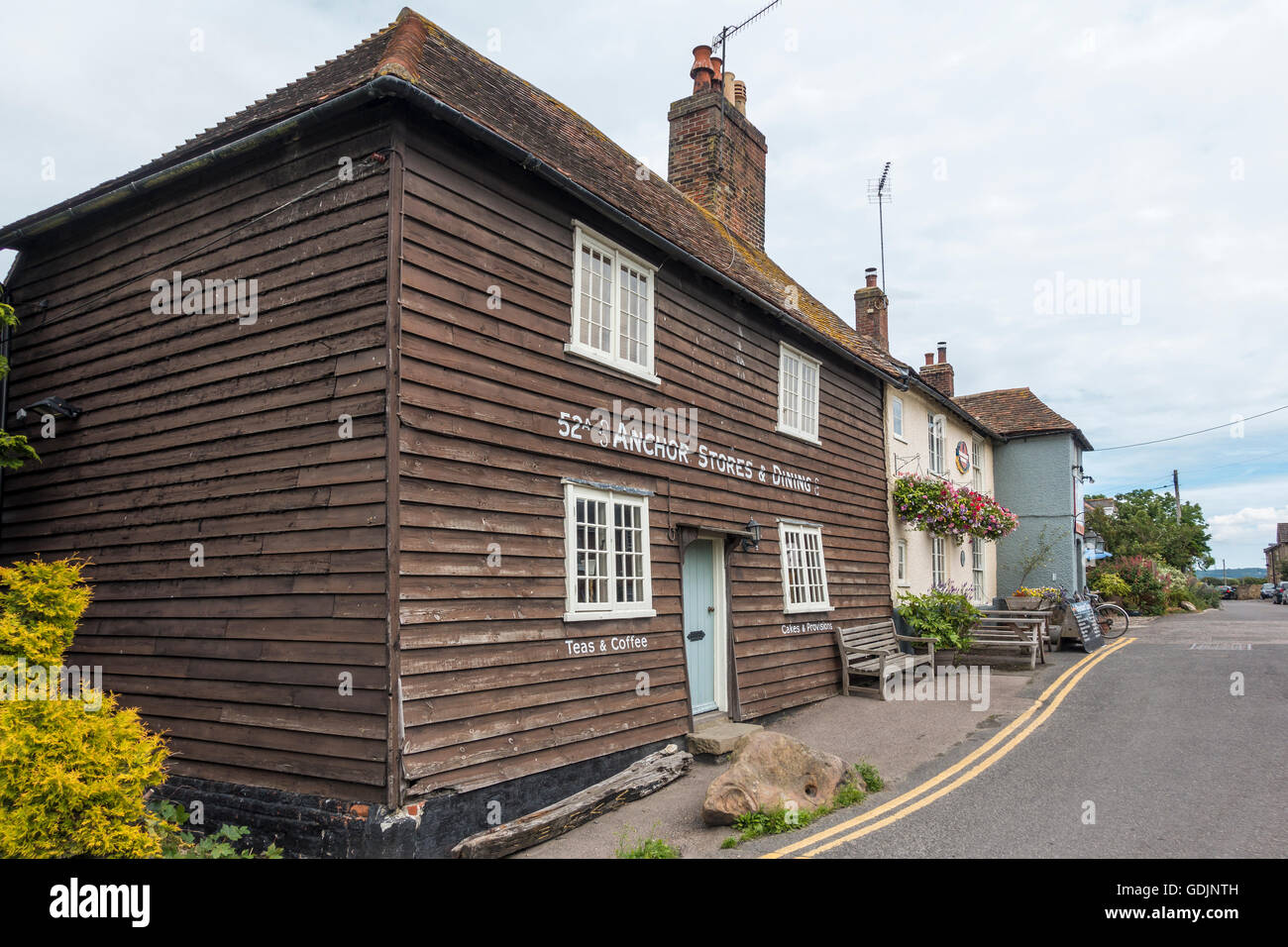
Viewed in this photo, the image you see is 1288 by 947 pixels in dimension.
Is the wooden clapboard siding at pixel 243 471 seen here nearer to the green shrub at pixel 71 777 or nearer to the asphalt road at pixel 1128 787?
the green shrub at pixel 71 777

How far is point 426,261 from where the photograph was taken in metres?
6.90

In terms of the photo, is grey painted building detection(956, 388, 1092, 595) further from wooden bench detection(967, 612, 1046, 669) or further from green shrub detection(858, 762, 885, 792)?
green shrub detection(858, 762, 885, 792)

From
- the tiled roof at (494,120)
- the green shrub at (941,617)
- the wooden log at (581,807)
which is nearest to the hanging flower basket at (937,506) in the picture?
the green shrub at (941,617)

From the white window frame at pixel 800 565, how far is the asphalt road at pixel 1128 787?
335 cm

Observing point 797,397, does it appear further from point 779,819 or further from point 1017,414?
point 1017,414

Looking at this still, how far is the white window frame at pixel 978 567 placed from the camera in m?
22.5

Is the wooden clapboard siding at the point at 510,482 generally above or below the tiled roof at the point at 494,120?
below

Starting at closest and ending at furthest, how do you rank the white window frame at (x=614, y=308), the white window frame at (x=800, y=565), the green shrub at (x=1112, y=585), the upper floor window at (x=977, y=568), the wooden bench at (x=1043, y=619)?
the white window frame at (x=614, y=308)
the white window frame at (x=800, y=565)
the wooden bench at (x=1043, y=619)
the upper floor window at (x=977, y=568)
the green shrub at (x=1112, y=585)

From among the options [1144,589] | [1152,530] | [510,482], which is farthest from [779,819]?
[1152,530]

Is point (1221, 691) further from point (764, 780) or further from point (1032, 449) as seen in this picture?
point (1032, 449)

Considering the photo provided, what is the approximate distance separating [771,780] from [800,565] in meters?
5.68

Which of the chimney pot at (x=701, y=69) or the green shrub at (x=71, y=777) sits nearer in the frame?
Result: the green shrub at (x=71, y=777)

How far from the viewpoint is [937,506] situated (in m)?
16.6

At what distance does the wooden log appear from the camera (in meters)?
6.36
